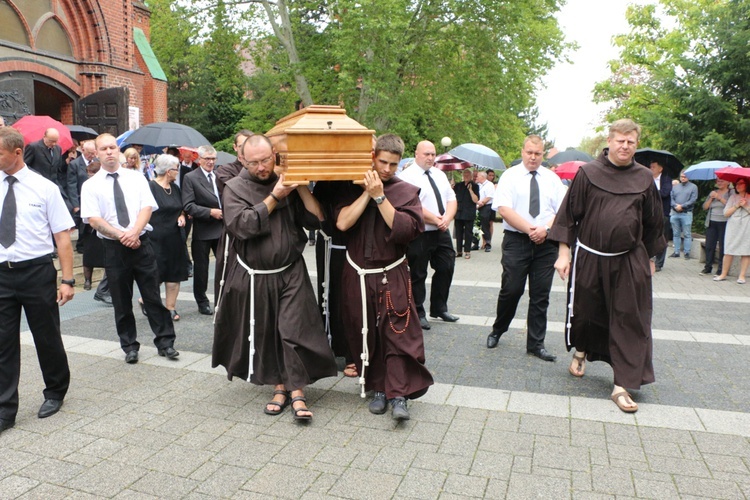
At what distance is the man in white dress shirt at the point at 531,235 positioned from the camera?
19.8 ft

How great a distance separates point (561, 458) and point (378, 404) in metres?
1.36

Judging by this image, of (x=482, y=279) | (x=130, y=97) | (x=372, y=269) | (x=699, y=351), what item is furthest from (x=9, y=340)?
(x=130, y=97)

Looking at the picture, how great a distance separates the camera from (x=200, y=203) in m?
7.68

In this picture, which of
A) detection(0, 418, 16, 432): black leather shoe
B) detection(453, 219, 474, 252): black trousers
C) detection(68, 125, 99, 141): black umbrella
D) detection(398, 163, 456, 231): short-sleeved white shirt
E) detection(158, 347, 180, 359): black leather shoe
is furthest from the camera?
detection(453, 219, 474, 252): black trousers

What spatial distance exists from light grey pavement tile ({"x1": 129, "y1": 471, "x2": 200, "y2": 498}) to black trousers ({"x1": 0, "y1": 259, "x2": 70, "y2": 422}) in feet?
4.63

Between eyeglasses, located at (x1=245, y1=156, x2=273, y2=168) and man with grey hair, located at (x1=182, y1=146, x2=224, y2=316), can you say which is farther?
man with grey hair, located at (x1=182, y1=146, x2=224, y2=316)

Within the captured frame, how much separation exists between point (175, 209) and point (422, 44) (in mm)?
17922

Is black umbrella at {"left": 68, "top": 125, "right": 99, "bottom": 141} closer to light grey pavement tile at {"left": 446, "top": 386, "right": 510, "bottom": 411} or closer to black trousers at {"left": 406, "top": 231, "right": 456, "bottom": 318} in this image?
black trousers at {"left": 406, "top": 231, "right": 456, "bottom": 318}

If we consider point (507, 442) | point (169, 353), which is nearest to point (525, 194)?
point (507, 442)

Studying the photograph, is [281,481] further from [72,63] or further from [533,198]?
[72,63]

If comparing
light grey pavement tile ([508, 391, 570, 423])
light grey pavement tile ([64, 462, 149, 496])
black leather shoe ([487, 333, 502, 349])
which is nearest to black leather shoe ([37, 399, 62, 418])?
light grey pavement tile ([64, 462, 149, 496])

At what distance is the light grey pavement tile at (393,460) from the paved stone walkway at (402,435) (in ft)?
0.04

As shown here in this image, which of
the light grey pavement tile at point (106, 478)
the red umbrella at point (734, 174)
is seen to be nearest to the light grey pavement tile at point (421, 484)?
the light grey pavement tile at point (106, 478)

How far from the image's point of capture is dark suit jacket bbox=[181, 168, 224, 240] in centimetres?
759
